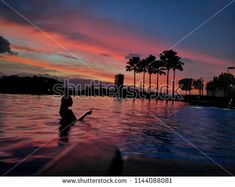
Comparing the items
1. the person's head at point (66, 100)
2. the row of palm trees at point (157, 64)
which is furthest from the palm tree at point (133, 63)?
the person's head at point (66, 100)

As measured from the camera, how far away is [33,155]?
29.2ft

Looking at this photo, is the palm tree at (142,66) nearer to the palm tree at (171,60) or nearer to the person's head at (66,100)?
the palm tree at (171,60)

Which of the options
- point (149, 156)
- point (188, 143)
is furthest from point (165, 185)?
point (188, 143)

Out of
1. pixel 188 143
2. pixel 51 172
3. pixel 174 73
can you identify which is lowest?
pixel 188 143

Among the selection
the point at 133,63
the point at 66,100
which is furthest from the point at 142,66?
the point at 66,100

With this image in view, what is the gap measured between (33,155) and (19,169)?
1.55 metres

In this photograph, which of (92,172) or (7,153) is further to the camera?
(7,153)

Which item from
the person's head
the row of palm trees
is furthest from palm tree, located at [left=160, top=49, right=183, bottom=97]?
the person's head

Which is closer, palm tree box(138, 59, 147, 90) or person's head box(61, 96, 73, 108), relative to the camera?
person's head box(61, 96, 73, 108)

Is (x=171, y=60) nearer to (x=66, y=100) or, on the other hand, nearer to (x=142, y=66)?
(x=142, y=66)

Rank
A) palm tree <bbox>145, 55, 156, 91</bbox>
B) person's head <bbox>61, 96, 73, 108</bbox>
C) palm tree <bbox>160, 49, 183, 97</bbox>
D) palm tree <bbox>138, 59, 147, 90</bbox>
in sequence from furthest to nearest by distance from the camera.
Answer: palm tree <bbox>138, 59, 147, 90</bbox> → palm tree <bbox>145, 55, 156, 91</bbox> → palm tree <bbox>160, 49, 183, 97</bbox> → person's head <bbox>61, 96, 73, 108</bbox>

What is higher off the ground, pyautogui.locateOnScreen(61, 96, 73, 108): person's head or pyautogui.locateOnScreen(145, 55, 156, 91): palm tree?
pyautogui.locateOnScreen(145, 55, 156, 91): palm tree

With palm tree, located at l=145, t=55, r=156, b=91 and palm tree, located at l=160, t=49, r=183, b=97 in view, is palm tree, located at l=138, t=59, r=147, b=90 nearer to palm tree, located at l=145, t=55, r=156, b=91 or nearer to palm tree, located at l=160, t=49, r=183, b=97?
palm tree, located at l=145, t=55, r=156, b=91

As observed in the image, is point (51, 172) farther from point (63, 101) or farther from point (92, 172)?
point (63, 101)
